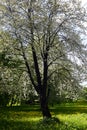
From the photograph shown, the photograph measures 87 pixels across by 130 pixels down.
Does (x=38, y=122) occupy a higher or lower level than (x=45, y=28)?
lower

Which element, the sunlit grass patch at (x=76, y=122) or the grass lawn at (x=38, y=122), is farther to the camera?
the sunlit grass patch at (x=76, y=122)

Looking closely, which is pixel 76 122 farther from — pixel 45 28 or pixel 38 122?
pixel 45 28

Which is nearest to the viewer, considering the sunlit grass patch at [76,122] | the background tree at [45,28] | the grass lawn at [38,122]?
the grass lawn at [38,122]

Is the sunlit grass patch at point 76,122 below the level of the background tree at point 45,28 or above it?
below

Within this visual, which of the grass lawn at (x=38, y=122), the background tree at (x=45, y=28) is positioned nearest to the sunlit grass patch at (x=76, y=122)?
the grass lawn at (x=38, y=122)

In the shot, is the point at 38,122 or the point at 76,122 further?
the point at 76,122

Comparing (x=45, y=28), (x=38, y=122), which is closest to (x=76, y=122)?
(x=38, y=122)

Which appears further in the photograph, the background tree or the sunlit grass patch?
the background tree

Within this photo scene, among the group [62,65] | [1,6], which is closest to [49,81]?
[62,65]

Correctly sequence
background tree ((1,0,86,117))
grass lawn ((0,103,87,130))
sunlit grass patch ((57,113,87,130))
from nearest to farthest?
grass lawn ((0,103,87,130))
sunlit grass patch ((57,113,87,130))
background tree ((1,0,86,117))

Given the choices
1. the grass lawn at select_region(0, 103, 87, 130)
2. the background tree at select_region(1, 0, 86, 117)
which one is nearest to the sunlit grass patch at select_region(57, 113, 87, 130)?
the grass lawn at select_region(0, 103, 87, 130)

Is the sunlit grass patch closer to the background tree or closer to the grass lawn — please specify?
the grass lawn

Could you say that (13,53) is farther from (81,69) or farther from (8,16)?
(81,69)

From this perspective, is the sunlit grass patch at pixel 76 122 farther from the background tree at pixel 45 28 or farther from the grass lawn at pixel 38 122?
the background tree at pixel 45 28
